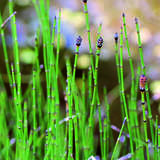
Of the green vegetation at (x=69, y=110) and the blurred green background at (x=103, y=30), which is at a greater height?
the blurred green background at (x=103, y=30)

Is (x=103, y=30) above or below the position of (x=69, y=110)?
above

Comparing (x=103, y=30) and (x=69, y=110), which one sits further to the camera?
(x=103, y=30)

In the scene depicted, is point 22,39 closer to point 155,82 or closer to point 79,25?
point 79,25

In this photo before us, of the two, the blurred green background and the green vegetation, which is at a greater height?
the blurred green background

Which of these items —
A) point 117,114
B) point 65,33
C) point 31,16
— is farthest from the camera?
point 31,16

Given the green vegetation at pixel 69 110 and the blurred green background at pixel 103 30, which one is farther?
the blurred green background at pixel 103 30

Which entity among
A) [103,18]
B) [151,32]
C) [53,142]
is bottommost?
[53,142]

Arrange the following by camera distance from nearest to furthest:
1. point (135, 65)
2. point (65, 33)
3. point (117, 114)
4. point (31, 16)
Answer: point (117, 114) < point (135, 65) < point (65, 33) < point (31, 16)

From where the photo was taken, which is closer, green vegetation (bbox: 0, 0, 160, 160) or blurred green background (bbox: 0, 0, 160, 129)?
green vegetation (bbox: 0, 0, 160, 160)

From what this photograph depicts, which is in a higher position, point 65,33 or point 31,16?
point 31,16

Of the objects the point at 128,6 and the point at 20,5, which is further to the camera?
the point at 20,5

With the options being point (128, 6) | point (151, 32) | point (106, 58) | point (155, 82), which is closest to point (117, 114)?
point (155, 82)
